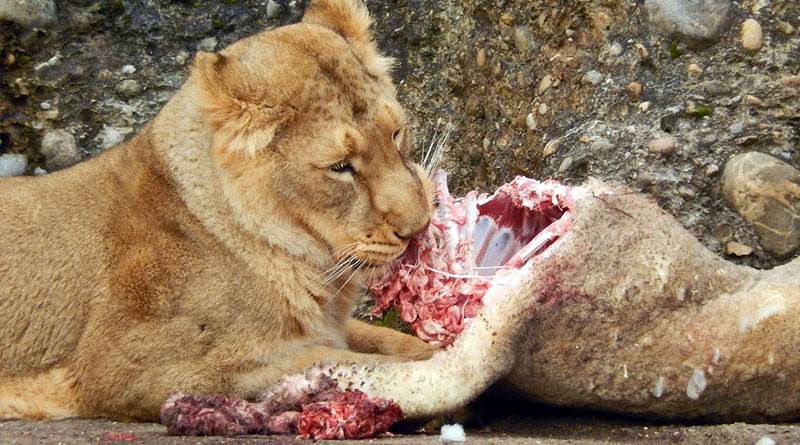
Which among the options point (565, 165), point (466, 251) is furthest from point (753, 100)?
point (466, 251)

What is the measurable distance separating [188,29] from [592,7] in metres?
2.32

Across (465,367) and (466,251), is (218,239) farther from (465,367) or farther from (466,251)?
(465,367)

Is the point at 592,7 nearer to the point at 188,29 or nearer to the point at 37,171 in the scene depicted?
the point at 188,29

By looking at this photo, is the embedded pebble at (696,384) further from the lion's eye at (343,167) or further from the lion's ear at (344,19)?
the lion's ear at (344,19)

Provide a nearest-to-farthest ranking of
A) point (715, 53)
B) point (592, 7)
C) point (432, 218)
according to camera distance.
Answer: point (432, 218) < point (715, 53) < point (592, 7)

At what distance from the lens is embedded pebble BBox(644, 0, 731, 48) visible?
5293 millimetres

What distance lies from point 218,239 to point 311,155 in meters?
0.52

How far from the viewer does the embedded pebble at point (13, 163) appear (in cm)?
629

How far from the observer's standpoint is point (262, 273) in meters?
4.26

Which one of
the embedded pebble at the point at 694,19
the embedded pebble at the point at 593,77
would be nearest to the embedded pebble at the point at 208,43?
the embedded pebble at the point at 593,77

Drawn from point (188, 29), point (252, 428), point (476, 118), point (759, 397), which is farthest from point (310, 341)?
point (188, 29)

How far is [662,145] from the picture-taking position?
5.25m

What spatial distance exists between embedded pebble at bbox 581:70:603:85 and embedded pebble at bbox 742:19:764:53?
0.71 metres

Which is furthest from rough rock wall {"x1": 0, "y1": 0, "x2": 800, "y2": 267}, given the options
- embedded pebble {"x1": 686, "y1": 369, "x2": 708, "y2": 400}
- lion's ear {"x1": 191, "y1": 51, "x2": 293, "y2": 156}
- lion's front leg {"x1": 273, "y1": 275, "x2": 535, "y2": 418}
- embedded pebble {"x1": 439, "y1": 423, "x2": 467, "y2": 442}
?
embedded pebble {"x1": 439, "y1": 423, "x2": 467, "y2": 442}
